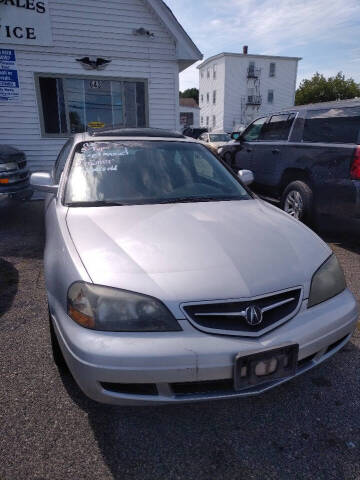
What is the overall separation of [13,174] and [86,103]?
3.56 metres

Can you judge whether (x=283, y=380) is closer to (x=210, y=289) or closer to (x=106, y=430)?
(x=210, y=289)

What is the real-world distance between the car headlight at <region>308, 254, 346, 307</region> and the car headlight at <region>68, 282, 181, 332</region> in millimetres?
804

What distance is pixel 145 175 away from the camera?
2.84 m

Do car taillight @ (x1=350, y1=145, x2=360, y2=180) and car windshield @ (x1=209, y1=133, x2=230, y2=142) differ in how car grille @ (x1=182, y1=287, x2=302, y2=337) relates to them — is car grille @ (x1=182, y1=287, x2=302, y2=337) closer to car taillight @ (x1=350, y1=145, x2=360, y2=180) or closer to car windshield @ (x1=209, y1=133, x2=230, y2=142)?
car taillight @ (x1=350, y1=145, x2=360, y2=180)

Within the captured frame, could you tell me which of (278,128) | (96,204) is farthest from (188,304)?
(278,128)

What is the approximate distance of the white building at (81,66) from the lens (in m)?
7.62

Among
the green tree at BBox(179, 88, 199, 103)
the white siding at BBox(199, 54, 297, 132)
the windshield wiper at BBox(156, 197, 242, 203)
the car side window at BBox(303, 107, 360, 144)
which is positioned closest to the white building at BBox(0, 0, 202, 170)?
the car side window at BBox(303, 107, 360, 144)

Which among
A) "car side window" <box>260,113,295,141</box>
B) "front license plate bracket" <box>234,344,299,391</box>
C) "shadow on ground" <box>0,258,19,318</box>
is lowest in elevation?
"shadow on ground" <box>0,258,19,318</box>

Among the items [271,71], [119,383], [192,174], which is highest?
[271,71]

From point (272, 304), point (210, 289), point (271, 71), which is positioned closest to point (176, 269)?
point (210, 289)

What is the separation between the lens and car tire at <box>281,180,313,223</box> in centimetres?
497

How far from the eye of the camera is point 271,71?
4288 cm

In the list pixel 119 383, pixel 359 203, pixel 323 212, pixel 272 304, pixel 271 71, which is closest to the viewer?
pixel 119 383

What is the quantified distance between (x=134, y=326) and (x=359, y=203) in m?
3.53
